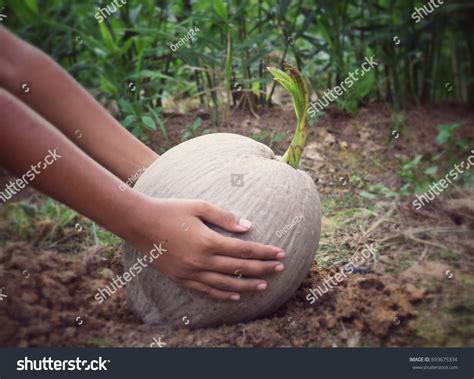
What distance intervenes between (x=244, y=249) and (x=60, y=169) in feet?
1.68

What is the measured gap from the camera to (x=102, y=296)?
2.27 metres

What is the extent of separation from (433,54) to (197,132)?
136 cm

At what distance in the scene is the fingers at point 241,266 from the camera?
191cm

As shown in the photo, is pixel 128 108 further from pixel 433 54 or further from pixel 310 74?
pixel 433 54

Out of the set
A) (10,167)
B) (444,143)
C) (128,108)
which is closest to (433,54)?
(444,143)

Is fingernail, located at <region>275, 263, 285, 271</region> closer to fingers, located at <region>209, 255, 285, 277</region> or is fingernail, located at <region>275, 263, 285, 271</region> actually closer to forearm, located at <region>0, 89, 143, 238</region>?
fingers, located at <region>209, 255, 285, 277</region>

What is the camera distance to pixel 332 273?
244cm

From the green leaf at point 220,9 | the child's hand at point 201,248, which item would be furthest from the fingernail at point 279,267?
the green leaf at point 220,9

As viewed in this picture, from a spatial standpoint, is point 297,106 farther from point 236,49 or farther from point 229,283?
point 236,49

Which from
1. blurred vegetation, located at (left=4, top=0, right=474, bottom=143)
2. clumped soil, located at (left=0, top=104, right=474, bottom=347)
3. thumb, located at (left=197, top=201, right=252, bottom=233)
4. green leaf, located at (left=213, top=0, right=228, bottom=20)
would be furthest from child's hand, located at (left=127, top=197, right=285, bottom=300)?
green leaf, located at (left=213, top=0, right=228, bottom=20)

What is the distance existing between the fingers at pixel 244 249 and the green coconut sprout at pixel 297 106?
325mm

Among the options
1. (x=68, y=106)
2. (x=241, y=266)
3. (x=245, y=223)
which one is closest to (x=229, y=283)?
(x=241, y=266)

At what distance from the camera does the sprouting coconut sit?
6.53 feet

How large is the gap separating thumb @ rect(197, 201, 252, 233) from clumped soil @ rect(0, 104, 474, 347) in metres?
0.29
